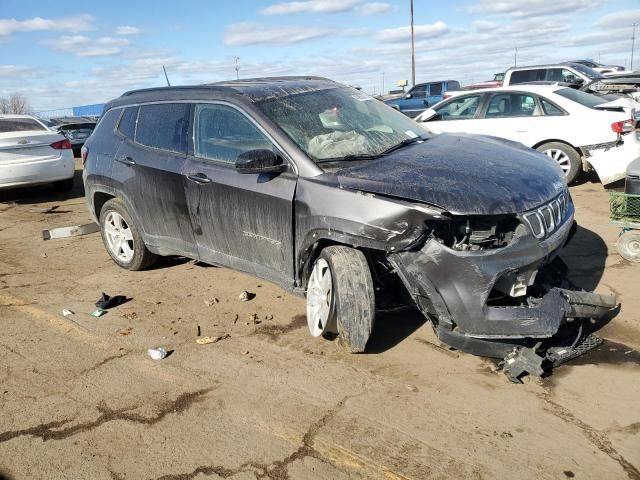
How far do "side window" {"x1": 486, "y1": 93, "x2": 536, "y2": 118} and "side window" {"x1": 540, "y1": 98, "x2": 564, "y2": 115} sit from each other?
155 millimetres

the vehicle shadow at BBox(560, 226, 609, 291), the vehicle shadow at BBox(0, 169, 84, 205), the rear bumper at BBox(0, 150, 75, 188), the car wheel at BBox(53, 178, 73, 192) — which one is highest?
the rear bumper at BBox(0, 150, 75, 188)

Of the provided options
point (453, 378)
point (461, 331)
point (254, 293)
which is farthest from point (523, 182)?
point (254, 293)

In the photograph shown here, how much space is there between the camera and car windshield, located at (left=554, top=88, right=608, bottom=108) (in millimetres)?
8969

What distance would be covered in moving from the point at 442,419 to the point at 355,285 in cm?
98

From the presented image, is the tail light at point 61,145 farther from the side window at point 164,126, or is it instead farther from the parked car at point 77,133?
the parked car at point 77,133

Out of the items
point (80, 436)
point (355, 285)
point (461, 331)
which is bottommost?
point (80, 436)

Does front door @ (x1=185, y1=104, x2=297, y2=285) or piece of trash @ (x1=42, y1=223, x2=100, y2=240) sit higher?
front door @ (x1=185, y1=104, x2=297, y2=285)

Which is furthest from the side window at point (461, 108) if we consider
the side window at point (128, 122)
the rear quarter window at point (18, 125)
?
the rear quarter window at point (18, 125)

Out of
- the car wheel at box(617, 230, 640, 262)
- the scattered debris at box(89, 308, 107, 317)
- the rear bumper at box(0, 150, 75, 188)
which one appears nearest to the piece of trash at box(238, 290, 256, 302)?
the scattered debris at box(89, 308, 107, 317)

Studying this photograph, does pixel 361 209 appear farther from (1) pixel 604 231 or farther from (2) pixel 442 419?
(1) pixel 604 231

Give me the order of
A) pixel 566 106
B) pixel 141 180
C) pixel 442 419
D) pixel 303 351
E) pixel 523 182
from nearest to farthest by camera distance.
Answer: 1. pixel 442 419
2. pixel 523 182
3. pixel 303 351
4. pixel 141 180
5. pixel 566 106

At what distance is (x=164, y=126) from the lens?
5.00 metres

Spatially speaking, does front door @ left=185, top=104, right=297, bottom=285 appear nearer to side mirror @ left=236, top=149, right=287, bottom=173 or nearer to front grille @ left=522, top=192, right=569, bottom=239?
side mirror @ left=236, top=149, right=287, bottom=173

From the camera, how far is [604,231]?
634cm
